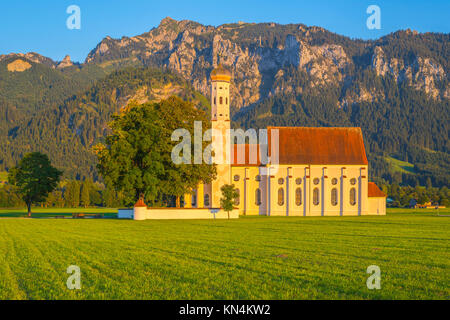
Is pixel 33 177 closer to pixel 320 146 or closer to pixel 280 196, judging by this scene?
pixel 280 196

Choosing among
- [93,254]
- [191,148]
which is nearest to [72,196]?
[191,148]

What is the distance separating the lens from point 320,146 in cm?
8369

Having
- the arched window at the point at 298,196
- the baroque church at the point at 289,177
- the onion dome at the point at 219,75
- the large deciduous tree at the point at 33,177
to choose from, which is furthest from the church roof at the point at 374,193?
the large deciduous tree at the point at 33,177

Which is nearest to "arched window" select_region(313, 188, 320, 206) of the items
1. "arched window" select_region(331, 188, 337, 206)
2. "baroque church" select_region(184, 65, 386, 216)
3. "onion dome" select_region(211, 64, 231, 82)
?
"baroque church" select_region(184, 65, 386, 216)

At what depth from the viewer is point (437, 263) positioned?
20.7 m

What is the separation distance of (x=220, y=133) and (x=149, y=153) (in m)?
17.9

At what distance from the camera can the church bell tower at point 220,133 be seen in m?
77.4

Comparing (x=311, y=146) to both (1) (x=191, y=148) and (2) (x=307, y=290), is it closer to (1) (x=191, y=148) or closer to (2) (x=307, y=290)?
(1) (x=191, y=148)

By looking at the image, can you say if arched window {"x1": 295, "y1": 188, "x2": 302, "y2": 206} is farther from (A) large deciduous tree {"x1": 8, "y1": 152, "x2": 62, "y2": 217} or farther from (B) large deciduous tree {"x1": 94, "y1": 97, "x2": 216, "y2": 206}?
(A) large deciduous tree {"x1": 8, "y1": 152, "x2": 62, "y2": 217}

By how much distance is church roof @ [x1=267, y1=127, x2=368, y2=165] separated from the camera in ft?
268

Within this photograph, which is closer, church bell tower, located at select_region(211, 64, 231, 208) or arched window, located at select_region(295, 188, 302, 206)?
church bell tower, located at select_region(211, 64, 231, 208)

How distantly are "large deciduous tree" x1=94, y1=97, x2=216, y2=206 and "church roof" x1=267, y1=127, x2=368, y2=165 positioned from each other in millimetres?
17974

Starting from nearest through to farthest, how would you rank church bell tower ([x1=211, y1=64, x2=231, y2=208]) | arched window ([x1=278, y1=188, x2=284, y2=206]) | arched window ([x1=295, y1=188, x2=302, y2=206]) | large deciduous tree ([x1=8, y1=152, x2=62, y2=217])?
church bell tower ([x1=211, y1=64, x2=231, y2=208]), large deciduous tree ([x1=8, y1=152, x2=62, y2=217]), arched window ([x1=278, y1=188, x2=284, y2=206]), arched window ([x1=295, y1=188, x2=302, y2=206])
